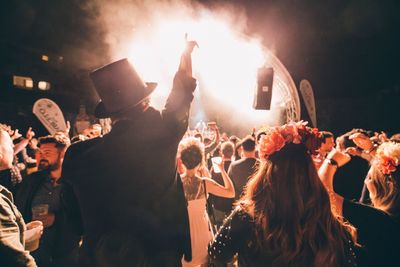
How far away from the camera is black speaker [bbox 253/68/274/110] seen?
23.3 ft

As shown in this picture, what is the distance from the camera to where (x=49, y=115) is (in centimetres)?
598

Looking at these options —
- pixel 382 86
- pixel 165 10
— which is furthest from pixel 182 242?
pixel 382 86

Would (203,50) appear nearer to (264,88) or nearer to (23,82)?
(264,88)

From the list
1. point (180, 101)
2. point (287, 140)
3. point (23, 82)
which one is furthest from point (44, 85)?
point (287, 140)

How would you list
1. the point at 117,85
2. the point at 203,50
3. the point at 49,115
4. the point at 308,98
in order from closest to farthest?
the point at 117,85 < the point at 49,115 < the point at 308,98 < the point at 203,50

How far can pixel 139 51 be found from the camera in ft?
31.1

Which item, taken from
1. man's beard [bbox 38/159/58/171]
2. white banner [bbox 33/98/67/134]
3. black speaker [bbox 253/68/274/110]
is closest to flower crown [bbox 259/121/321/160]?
man's beard [bbox 38/159/58/171]

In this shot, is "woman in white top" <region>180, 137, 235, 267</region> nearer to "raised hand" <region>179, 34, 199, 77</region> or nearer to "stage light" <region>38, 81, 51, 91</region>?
"raised hand" <region>179, 34, 199, 77</region>

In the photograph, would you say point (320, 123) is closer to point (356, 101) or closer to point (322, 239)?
point (356, 101)

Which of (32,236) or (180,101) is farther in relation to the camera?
(32,236)

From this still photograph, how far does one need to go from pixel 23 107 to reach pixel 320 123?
718 inches

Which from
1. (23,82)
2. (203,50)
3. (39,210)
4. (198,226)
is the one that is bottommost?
Result: (198,226)

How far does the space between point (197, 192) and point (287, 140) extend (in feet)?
5.37

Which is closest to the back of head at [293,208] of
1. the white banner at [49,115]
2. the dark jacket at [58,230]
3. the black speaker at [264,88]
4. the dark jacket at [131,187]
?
the dark jacket at [131,187]
